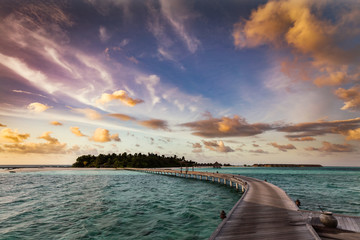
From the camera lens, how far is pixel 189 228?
15.1 metres

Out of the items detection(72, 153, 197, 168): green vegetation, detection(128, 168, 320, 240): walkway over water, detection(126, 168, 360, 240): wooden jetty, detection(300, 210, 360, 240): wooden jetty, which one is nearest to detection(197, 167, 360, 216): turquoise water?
detection(300, 210, 360, 240): wooden jetty

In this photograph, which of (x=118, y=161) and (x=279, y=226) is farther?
(x=118, y=161)

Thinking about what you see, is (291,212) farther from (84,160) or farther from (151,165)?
(84,160)

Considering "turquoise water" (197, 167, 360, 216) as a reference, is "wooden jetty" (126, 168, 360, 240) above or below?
above

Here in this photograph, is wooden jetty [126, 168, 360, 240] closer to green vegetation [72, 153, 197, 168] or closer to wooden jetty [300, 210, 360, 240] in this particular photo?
wooden jetty [300, 210, 360, 240]

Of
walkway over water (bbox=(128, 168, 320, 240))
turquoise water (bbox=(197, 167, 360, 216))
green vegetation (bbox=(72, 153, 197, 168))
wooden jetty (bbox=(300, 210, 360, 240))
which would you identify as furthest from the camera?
green vegetation (bbox=(72, 153, 197, 168))

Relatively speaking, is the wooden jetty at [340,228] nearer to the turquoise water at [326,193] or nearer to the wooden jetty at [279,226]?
the wooden jetty at [279,226]

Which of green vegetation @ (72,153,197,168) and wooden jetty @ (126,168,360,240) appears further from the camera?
green vegetation @ (72,153,197,168)

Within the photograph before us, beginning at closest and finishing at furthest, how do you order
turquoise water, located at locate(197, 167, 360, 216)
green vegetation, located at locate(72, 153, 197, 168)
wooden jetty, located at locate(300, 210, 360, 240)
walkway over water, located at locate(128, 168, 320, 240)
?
walkway over water, located at locate(128, 168, 320, 240)
wooden jetty, located at locate(300, 210, 360, 240)
turquoise water, located at locate(197, 167, 360, 216)
green vegetation, located at locate(72, 153, 197, 168)

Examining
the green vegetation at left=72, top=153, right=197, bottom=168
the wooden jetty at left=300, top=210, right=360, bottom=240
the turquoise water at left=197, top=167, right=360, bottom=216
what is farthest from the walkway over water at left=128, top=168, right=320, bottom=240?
the green vegetation at left=72, top=153, right=197, bottom=168

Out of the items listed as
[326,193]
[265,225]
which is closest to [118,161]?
[326,193]

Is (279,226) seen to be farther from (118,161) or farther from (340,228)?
(118,161)

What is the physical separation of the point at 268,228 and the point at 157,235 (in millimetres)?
7672

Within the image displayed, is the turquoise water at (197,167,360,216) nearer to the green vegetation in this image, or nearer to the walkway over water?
the walkway over water
